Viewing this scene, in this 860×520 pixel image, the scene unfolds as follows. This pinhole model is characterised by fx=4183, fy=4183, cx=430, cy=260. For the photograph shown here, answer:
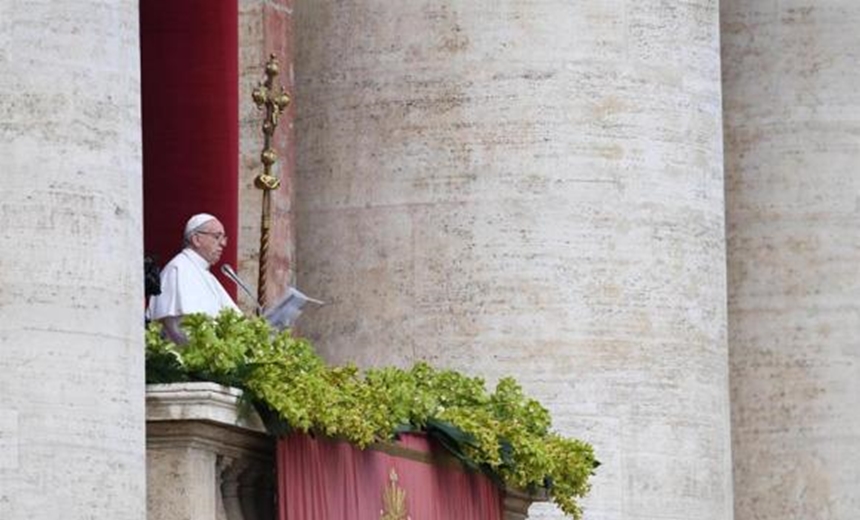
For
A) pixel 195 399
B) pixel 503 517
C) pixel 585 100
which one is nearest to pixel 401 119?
pixel 585 100

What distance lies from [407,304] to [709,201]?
95.4 inches

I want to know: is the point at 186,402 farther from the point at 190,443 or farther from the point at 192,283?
the point at 192,283

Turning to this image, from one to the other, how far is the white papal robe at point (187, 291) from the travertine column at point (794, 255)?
28.3 feet

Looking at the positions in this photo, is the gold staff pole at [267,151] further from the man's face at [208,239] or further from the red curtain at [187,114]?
the man's face at [208,239]

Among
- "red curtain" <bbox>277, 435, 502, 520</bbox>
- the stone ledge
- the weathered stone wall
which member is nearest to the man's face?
"red curtain" <bbox>277, 435, 502, 520</bbox>

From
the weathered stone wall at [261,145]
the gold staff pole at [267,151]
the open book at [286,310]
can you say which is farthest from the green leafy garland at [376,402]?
the weathered stone wall at [261,145]

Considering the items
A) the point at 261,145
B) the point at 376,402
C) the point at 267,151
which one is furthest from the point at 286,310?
the point at 261,145

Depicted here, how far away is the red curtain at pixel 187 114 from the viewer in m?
27.2

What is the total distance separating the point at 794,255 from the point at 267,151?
698 cm

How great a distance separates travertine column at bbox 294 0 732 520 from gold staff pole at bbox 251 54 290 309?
3.03 ft

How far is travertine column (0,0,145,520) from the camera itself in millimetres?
20078

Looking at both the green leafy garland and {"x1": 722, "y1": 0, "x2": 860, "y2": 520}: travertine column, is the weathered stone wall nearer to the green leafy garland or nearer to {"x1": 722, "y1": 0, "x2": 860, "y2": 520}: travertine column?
the green leafy garland

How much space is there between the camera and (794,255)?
32.2 metres

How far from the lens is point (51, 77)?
20.5 metres
